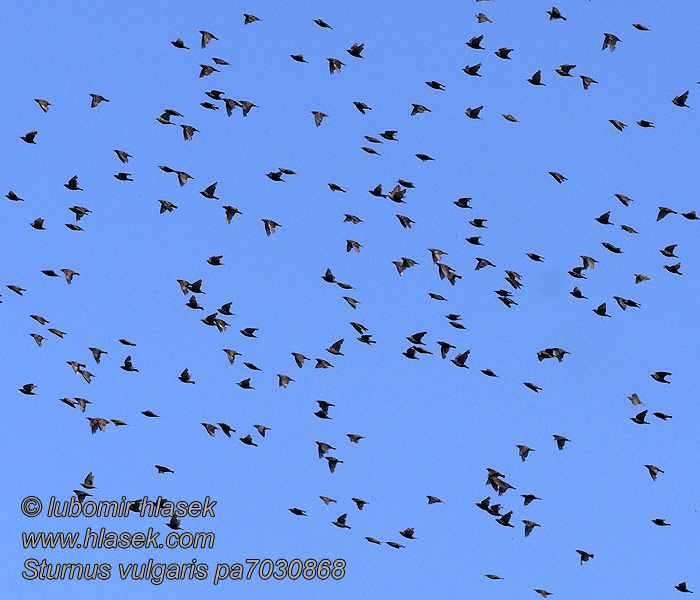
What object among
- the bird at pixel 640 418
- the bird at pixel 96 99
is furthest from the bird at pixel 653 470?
the bird at pixel 96 99

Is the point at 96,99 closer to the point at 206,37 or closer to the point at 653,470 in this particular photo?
the point at 206,37

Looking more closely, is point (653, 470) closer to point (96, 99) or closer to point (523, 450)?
point (523, 450)

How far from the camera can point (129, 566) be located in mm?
93500

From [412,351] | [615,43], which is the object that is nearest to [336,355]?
[412,351]

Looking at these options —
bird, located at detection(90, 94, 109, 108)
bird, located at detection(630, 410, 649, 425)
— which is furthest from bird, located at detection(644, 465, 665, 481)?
bird, located at detection(90, 94, 109, 108)

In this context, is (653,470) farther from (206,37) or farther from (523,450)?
(206,37)

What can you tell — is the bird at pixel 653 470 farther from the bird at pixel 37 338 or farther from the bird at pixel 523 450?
the bird at pixel 37 338

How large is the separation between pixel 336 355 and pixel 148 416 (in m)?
9.14

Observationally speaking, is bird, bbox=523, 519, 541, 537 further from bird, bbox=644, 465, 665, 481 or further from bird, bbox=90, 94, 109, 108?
bird, bbox=90, 94, 109, 108

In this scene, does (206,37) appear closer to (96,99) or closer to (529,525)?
(96,99)

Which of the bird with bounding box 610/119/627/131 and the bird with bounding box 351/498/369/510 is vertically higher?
the bird with bounding box 610/119/627/131

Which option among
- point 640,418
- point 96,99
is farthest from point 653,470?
point 96,99

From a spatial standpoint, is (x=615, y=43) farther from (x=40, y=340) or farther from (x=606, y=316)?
(x=40, y=340)

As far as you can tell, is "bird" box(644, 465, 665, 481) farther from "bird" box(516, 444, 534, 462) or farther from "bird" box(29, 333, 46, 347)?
"bird" box(29, 333, 46, 347)
